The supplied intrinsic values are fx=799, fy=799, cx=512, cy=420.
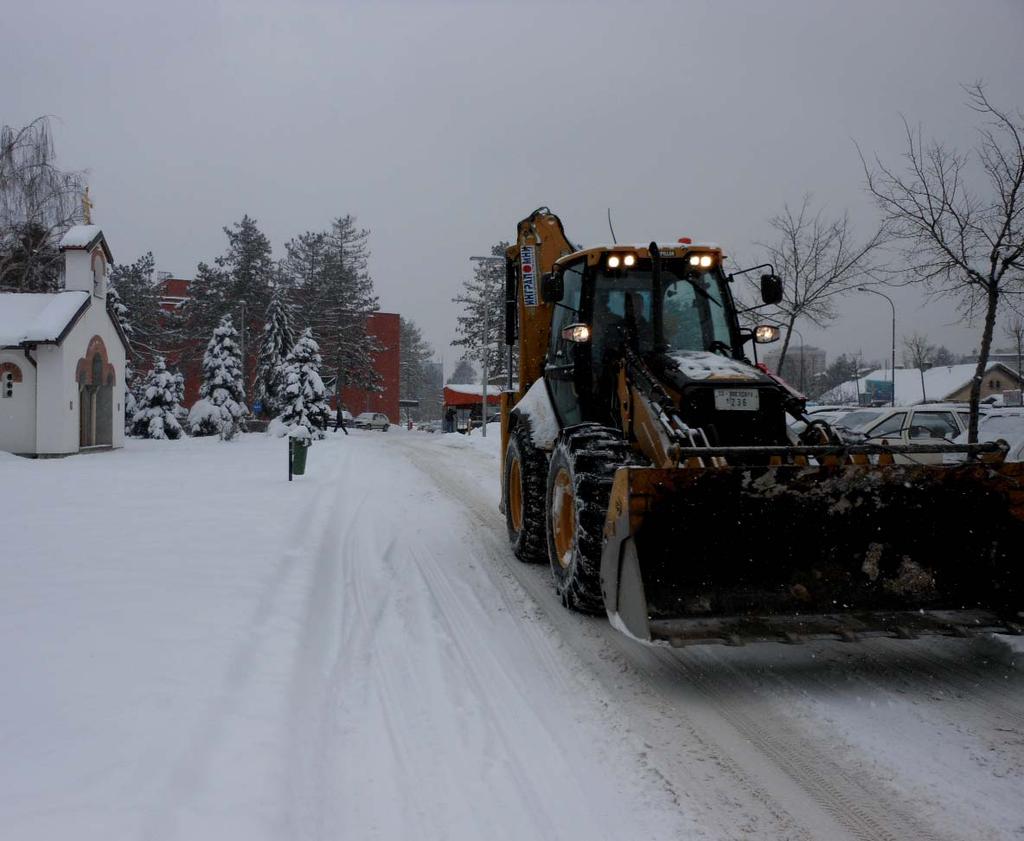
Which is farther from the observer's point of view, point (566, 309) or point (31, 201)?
point (31, 201)

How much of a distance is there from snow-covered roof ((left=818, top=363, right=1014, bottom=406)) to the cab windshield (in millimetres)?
55535

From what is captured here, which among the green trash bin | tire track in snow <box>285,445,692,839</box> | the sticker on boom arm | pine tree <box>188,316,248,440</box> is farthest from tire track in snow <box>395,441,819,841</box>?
pine tree <box>188,316,248,440</box>

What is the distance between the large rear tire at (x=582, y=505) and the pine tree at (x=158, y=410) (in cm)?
3172

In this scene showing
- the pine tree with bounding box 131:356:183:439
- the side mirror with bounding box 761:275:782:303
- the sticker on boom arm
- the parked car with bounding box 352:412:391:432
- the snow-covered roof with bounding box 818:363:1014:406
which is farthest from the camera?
the snow-covered roof with bounding box 818:363:1014:406

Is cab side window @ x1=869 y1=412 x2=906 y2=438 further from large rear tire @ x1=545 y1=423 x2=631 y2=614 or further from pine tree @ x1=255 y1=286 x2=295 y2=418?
pine tree @ x1=255 y1=286 x2=295 y2=418

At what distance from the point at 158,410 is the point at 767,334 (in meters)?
32.8

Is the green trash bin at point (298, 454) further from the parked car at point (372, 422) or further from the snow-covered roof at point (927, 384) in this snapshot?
the snow-covered roof at point (927, 384)

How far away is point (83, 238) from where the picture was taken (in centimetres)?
2325

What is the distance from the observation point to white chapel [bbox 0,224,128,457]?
2123 cm

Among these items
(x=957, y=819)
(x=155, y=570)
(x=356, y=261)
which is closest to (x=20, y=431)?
(x=155, y=570)

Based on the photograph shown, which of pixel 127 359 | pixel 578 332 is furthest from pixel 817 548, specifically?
pixel 127 359

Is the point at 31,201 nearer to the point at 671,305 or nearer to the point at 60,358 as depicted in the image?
the point at 60,358

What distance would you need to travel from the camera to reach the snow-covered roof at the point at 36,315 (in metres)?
21.0

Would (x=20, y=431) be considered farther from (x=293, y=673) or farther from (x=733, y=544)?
(x=733, y=544)
